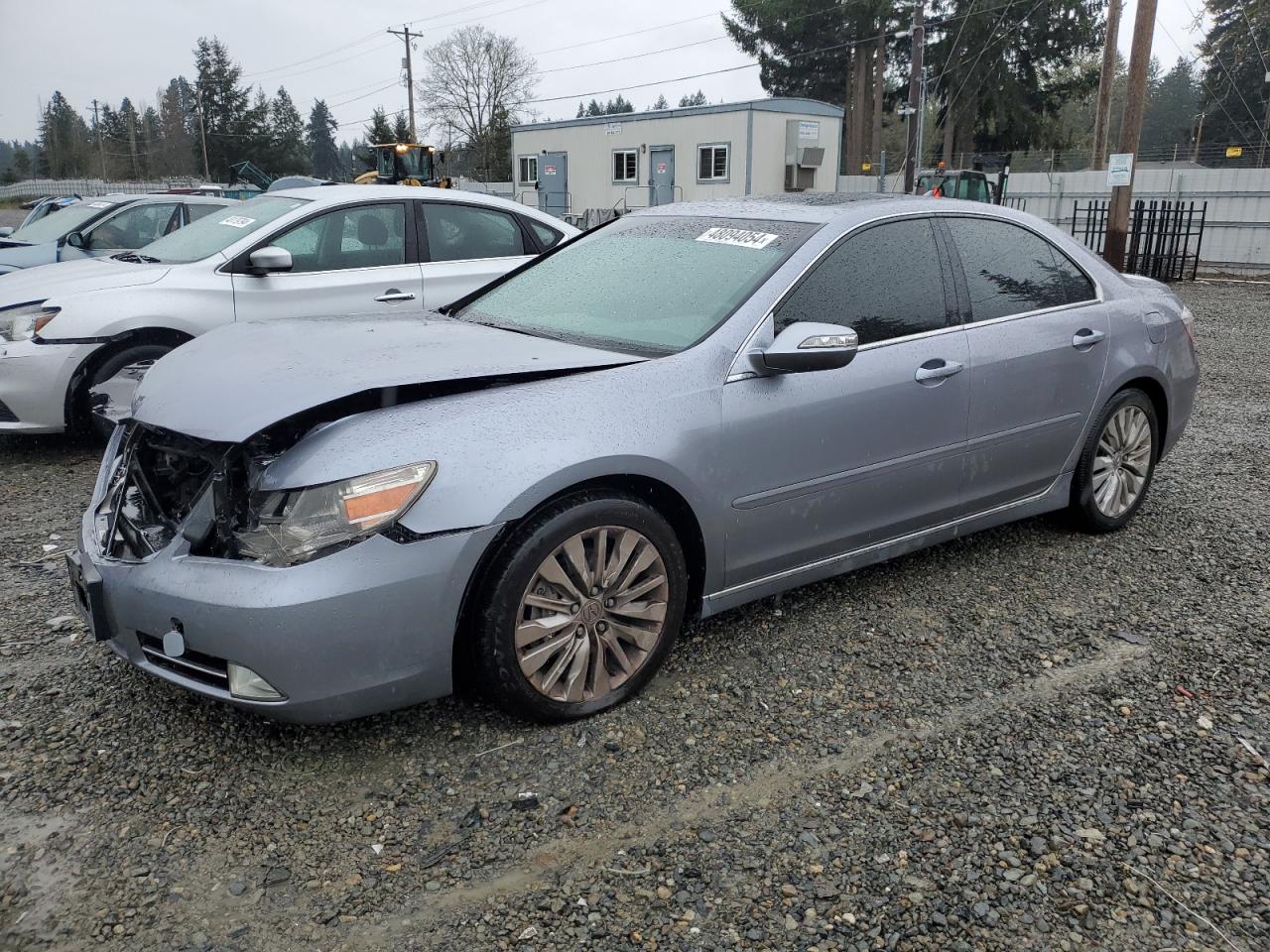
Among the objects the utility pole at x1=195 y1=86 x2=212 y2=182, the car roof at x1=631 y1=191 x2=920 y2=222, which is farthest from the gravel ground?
the utility pole at x1=195 y1=86 x2=212 y2=182

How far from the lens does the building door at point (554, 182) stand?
1385 inches

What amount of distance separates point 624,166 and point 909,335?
101 feet

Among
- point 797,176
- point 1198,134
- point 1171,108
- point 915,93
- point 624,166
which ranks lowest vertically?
point 797,176

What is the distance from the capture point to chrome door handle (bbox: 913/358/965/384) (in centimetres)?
372

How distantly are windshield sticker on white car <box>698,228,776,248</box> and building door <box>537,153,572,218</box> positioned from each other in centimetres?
3208

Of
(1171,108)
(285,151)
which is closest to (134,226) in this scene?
(285,151)

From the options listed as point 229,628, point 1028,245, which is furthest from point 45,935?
point 1028,245

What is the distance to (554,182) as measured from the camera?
35594 millimetres

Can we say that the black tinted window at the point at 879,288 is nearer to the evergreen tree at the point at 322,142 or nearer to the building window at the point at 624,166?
the building window at the point at 624,166

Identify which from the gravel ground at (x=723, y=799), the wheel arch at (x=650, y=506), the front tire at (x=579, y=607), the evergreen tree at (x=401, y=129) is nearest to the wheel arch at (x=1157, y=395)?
the gravel ground at (x=723, y=799)

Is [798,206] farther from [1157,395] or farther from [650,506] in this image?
[1157,395]

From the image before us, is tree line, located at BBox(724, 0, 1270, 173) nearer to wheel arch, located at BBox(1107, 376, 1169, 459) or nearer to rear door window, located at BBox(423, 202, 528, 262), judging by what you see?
rear door window, located at BBox(423, 202, 528, 262)

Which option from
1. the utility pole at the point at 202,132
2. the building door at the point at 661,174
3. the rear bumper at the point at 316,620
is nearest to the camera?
the rear bumper at the point at 316,620

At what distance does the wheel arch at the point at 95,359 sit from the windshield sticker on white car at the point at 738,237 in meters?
3.45
